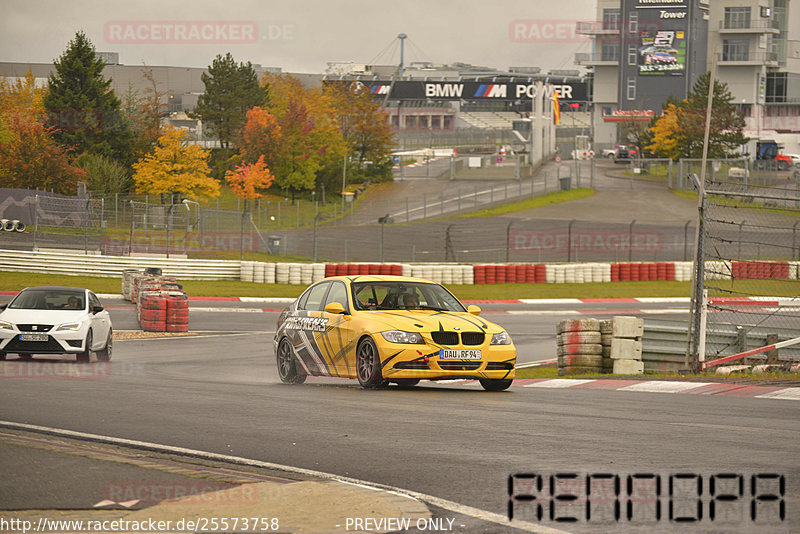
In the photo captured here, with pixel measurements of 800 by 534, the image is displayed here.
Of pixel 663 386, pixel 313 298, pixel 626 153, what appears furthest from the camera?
pixel 626 153

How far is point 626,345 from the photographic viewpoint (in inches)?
695

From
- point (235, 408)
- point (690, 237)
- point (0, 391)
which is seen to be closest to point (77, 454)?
point (235, 408)

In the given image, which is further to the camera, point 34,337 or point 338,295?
point 34,337

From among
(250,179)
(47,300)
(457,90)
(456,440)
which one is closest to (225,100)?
(250,179)

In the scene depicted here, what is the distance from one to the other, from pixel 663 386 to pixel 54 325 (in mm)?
9966

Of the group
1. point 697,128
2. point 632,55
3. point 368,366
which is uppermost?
point 632,55

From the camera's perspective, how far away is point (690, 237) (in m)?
60.5

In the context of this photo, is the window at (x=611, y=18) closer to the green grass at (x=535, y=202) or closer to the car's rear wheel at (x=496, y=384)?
the green grass at (x=535, y=202)

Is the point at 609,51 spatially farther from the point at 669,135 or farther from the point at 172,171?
the point at 172,171

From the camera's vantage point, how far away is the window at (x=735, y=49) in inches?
4727

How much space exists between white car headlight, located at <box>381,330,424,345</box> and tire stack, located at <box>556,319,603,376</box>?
551 centimetres

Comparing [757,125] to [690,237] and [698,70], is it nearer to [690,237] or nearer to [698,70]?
[698,70]

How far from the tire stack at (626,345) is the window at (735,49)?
4339 inches

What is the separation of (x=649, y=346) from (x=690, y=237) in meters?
44.4
